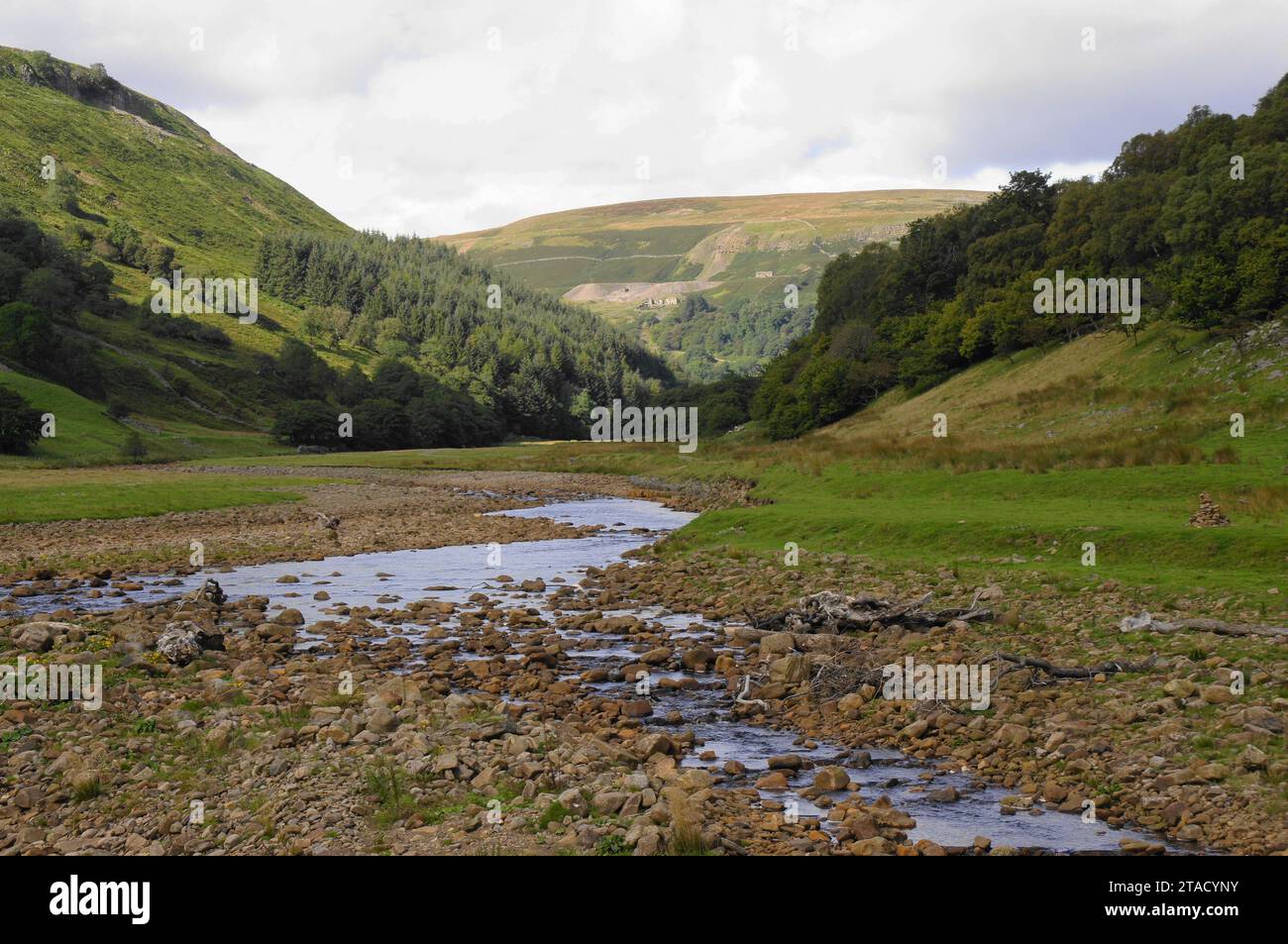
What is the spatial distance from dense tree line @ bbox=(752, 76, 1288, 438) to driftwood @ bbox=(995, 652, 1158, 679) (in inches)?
1743

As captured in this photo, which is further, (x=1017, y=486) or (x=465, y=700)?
(x=1017, y=486)

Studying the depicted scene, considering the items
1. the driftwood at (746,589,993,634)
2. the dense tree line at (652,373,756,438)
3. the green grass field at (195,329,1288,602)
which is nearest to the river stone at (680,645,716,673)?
the driftwood at (746,589,993,634)

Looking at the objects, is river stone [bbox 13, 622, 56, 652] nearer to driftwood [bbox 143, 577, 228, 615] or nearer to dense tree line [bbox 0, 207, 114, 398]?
driftwood [bbox 143, 577, 228, 615]

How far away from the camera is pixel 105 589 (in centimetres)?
2822

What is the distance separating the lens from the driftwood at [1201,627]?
15.5 m

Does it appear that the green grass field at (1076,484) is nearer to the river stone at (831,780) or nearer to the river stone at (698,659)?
the river stone at (698,659)

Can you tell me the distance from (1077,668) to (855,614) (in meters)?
5.59

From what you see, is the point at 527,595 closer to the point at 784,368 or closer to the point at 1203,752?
the point at 1203,752

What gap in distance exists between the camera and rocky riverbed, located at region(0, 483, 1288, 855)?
34.7ft

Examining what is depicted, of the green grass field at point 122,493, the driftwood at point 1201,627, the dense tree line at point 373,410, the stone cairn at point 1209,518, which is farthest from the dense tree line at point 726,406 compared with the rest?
the driftwood at point 1201,627

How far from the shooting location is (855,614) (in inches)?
811
